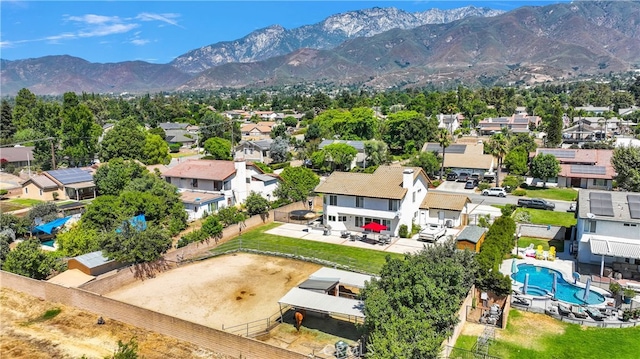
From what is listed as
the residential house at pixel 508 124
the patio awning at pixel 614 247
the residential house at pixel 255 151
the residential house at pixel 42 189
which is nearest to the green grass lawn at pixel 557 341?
the patio awning at pixel 614 247

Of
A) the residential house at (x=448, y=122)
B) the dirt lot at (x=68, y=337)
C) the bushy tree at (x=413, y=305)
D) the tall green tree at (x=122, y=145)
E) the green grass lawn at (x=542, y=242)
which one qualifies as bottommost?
the dirt lot at (x=68, y=337)

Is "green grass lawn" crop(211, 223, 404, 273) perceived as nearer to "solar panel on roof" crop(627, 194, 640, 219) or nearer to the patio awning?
the patio awning

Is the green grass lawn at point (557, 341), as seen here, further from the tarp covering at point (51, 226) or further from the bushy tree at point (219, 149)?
the bushy tree at point (219, 149)

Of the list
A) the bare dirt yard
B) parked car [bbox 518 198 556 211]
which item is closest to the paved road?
parked car [bbox 518 198 556 211]

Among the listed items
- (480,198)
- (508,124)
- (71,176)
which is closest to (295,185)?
(480,198)

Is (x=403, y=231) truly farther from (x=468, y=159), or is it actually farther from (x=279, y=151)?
(x=279, y=151)

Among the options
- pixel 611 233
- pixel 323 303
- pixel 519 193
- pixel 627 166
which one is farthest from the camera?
pixel 519 193

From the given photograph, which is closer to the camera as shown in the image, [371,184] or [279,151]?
[371,184]
